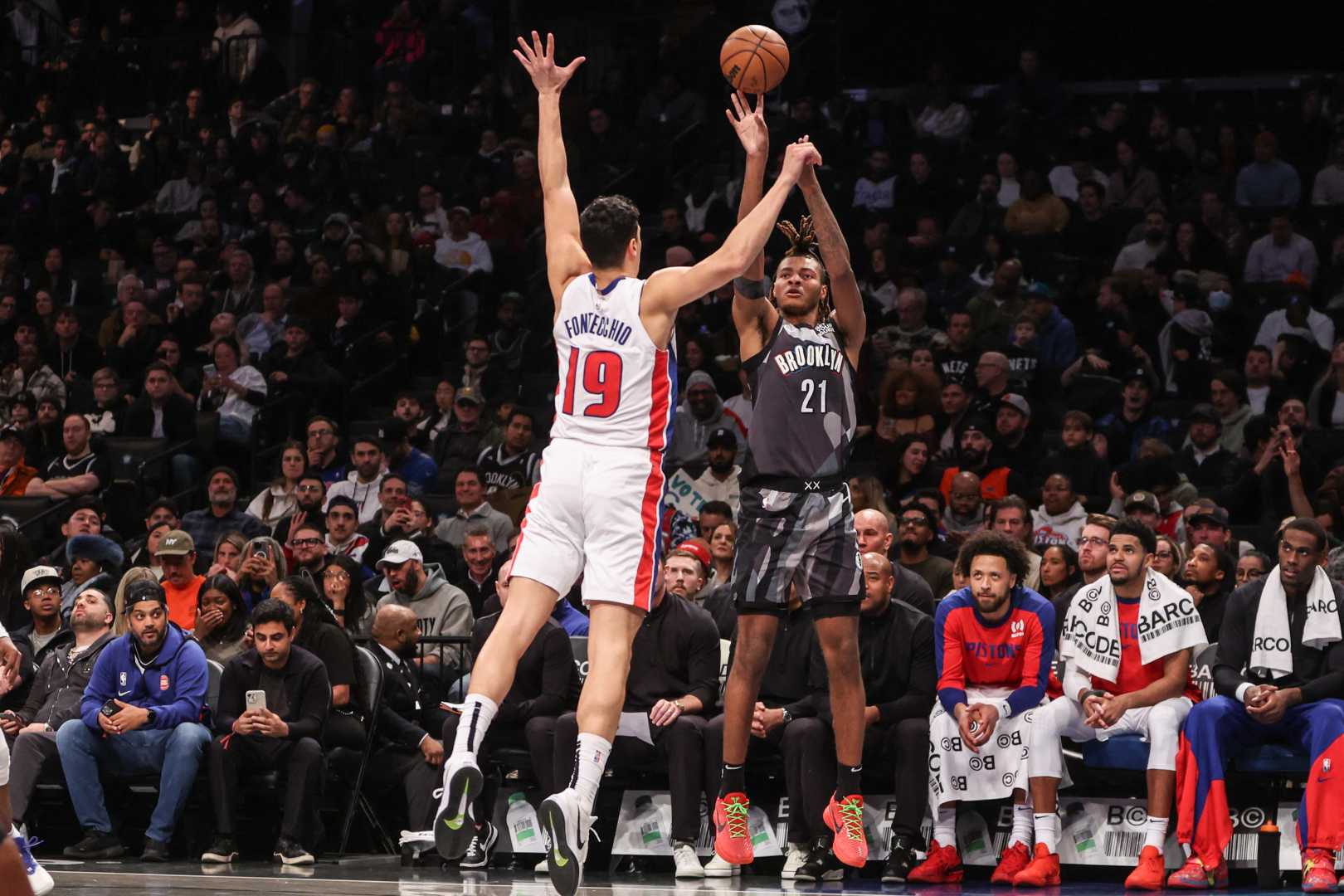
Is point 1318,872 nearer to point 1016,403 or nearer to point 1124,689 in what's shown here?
point 1124,689

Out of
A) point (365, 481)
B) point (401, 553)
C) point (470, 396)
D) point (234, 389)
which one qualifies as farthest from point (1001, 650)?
point (234, 389)

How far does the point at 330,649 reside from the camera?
34.2 ft

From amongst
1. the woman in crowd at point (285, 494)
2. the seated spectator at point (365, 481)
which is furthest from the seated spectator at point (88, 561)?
the seated spectator at point (365, 481)

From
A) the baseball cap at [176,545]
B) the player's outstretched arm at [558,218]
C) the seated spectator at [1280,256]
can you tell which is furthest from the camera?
the seated spectator at [1280,256]

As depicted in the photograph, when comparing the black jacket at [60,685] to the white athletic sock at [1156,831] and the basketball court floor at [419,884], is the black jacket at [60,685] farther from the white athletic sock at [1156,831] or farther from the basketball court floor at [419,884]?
the white athletic sock at [1156,831]

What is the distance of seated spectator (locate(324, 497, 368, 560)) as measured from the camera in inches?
507

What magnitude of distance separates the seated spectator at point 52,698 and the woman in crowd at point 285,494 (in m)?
2.97

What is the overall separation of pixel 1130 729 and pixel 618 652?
144 inches

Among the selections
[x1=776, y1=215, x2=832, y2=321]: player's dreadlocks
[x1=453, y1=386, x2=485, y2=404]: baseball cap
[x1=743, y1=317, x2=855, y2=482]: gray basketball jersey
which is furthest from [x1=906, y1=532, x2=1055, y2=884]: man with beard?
[x1=453, y1=386, x2=485, y2=404]: baseball cap

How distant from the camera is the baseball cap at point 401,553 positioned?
11.5m

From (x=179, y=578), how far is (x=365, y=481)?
244 centimetres

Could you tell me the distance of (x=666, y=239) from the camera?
16.6m

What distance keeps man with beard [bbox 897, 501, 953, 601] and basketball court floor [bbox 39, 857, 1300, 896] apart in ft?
7.06

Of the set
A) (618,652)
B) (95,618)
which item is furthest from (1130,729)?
(95,618)
